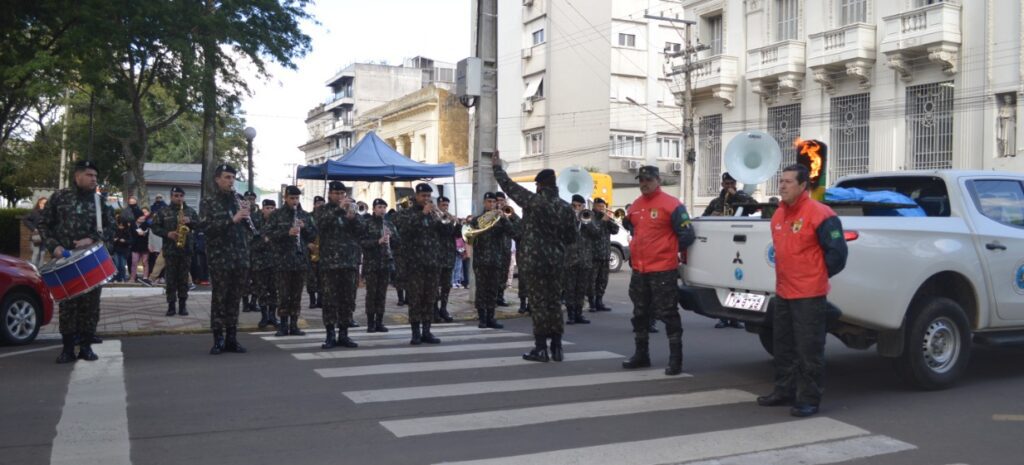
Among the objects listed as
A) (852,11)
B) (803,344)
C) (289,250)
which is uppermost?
(852,11)

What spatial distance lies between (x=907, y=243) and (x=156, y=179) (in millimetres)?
36525

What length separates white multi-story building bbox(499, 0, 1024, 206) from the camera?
23953 mm

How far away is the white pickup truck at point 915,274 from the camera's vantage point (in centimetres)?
702

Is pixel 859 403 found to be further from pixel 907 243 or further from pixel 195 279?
pixel 195 279

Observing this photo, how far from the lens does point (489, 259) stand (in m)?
13.1

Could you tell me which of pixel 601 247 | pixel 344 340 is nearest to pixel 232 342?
pixel 344 340

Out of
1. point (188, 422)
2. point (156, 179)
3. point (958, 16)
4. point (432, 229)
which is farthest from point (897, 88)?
point (156, 179)

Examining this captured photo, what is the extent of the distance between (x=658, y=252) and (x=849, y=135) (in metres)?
22.2

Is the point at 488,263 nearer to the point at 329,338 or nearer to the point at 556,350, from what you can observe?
the point at 329,338

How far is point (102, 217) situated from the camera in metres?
9.34

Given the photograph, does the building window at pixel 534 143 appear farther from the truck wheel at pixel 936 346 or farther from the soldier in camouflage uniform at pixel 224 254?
the truck wheel at pixel 936 346

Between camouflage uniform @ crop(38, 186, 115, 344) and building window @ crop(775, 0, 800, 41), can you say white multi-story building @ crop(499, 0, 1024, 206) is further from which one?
camouflage uniform @ crop(38, 186, 115, 344)

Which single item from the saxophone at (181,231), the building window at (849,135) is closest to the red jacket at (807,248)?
the saxophone at (181,231)

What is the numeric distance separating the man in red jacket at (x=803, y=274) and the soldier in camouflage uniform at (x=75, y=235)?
22.6 ft
